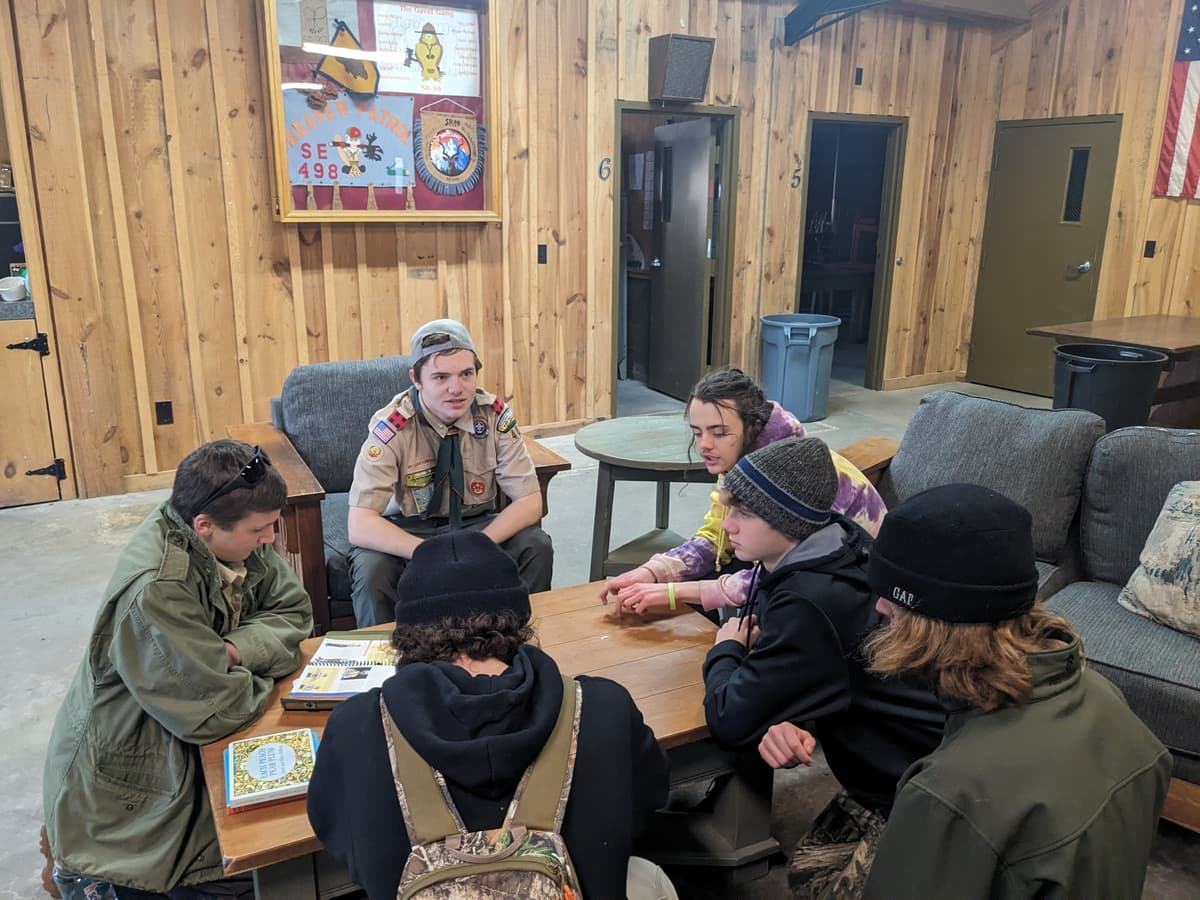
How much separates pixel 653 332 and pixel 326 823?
574 centimetres

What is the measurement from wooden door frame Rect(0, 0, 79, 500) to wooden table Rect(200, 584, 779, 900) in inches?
117

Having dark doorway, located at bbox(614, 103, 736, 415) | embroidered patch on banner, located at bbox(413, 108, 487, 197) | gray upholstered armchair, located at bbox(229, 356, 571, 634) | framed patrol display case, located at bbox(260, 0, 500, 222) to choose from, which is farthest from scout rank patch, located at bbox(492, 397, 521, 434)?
dark doorway, located at bbox(614, 103, 736, 415)

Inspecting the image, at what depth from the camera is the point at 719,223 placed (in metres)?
5.76

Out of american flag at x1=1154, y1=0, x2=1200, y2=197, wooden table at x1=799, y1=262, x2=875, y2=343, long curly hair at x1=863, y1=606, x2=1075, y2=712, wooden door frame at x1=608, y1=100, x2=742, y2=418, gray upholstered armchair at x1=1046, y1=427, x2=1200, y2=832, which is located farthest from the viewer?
wooden table at x1=799, y1=262, x2=875, y2=343

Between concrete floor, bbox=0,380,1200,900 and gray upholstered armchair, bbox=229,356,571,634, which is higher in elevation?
gray upholstered armchair, bbox=229,356,571,634

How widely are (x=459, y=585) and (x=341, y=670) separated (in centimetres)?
62

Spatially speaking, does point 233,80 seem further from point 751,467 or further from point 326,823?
point 326,823

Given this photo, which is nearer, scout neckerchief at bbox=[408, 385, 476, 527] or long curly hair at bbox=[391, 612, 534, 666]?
long curly hair at bbox=[391, 612, 534, 666]

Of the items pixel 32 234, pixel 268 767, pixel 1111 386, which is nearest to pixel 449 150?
pixel 32 234

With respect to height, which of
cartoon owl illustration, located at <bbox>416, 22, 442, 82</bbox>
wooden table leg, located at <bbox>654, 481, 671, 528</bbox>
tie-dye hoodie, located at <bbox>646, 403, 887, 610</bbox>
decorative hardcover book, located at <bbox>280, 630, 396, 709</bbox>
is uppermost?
cartoon owl illustration, located at <bbox>416, 22, 442, 82</bbox>

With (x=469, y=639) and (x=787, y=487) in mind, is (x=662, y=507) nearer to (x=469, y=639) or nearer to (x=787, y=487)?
(x=787, y=487)

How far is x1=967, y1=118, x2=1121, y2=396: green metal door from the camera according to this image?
617 cm

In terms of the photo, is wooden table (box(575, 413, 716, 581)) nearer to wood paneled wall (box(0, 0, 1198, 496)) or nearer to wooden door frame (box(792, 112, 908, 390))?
wood paneled wall (box(0, 0, 1198, 496))

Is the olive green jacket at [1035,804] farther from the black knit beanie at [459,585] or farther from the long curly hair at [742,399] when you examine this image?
the long curly hair at [742,399]
